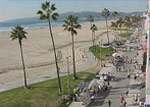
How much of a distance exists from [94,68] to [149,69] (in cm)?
2574

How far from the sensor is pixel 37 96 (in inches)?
1371

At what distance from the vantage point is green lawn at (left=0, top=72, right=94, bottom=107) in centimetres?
3241

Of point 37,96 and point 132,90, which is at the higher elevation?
point 132,90

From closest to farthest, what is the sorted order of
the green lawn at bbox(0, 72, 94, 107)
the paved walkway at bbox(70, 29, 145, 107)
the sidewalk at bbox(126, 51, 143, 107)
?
the sidewalk at bbox(126, 51, 143, 107)
the paved walkway at bbox(70, 29, 145, 107)
the green lawn at bbox(0, 72, 94, 107)

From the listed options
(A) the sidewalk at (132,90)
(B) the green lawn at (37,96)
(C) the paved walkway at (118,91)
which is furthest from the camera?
(B) the green lawn at (37,96)

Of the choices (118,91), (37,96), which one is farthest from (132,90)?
(37,96)

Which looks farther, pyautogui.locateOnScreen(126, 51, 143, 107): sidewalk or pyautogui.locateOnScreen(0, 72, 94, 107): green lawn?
pyautogui.locateOnScreen(0, 72, 94, 107): green lawn

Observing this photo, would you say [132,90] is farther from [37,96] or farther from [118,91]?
[37,96]

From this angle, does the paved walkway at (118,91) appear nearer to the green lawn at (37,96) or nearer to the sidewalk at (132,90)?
the sidewalk at (132,90)

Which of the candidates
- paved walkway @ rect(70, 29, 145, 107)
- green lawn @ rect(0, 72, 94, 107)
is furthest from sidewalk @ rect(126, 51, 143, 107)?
green lawn @ rect(0, 72, 94, 107)

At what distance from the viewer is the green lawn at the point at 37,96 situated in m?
32.4

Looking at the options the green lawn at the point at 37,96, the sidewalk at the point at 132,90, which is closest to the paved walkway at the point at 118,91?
the sidewalk at the point at 132,90

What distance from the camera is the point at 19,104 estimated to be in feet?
107

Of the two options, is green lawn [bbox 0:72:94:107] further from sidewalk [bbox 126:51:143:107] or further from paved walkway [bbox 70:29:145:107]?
sidewalk [bbox 126:51:143:107]
